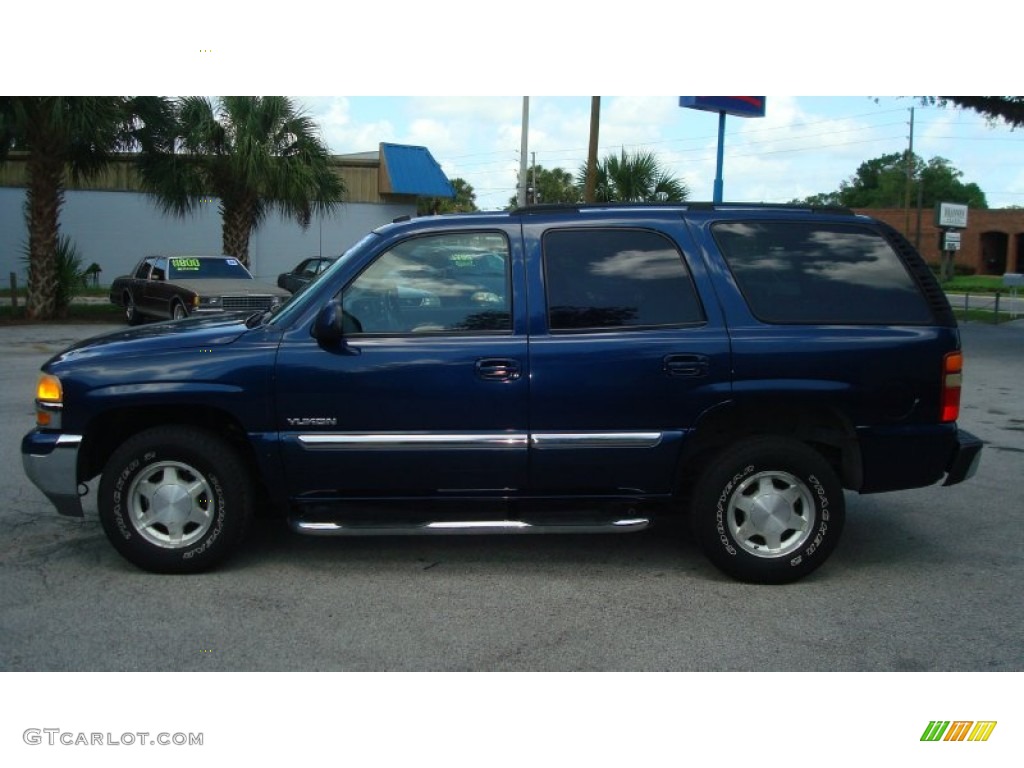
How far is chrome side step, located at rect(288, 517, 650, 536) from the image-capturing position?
5195 mm

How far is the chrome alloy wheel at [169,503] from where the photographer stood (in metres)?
5.28

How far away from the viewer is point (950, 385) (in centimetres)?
531

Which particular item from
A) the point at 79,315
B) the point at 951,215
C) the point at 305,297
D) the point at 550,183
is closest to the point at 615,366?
the point at 305,297

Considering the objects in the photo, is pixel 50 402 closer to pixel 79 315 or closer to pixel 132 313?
pixel 132 313

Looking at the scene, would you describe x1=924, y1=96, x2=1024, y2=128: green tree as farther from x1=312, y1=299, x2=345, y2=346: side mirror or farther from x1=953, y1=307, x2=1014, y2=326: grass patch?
x1=312, y1=299, x2=345, y2=346: side mirror

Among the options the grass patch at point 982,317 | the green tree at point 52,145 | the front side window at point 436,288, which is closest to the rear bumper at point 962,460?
the front side window at point 436,288

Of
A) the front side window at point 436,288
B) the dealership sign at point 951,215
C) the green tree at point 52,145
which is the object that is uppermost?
the dealership sign at point 951,215

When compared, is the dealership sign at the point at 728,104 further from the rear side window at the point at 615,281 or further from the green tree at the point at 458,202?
the green tree at the point at 458,202

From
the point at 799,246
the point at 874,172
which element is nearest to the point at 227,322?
the point at 799,246

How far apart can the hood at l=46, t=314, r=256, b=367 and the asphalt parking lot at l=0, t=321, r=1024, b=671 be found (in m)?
1.17

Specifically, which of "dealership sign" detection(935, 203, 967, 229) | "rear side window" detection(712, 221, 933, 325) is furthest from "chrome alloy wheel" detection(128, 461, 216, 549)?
"dealership sign" detection(935, 203, 967, 229)

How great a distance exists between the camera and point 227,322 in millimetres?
5773
